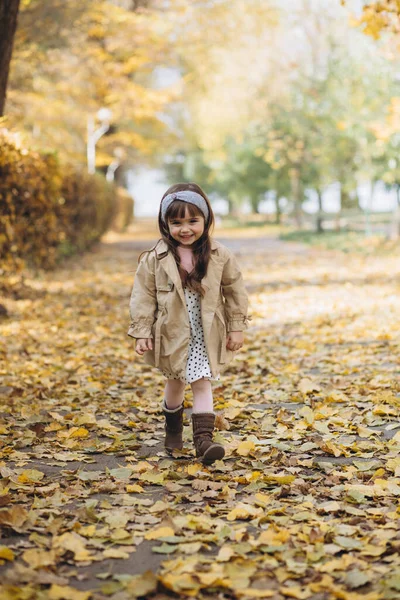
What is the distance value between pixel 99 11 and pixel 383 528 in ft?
63.3

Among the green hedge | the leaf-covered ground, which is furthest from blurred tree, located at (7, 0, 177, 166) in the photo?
the leaf-covered ground

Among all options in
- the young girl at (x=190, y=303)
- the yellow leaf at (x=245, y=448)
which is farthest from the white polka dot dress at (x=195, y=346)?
the yellow leaf at (x=245, y=448)

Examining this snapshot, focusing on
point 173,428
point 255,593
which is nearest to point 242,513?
point 255,593

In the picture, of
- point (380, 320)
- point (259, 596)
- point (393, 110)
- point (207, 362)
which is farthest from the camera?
point (393, 110)

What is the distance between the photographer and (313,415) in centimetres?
491

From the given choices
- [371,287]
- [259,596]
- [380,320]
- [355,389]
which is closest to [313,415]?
[355,389]

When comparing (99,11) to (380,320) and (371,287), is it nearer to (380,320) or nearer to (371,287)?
(371,287)

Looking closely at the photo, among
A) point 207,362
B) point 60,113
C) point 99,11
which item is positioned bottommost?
point 207,362

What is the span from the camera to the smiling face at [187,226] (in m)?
4.08

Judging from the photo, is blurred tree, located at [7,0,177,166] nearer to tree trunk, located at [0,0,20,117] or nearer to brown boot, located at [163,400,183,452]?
tree trunk, located at [0,0,20,117]

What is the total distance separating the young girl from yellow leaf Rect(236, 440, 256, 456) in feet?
0.63

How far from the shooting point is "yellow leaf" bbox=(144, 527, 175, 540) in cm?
304

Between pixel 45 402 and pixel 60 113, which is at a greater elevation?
pixel 60 113

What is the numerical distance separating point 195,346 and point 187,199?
32.3 inches
